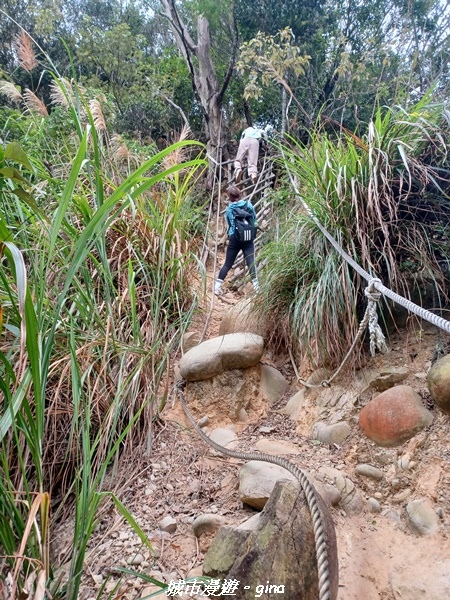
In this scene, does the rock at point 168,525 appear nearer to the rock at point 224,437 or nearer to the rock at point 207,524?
the rock at point 207,524

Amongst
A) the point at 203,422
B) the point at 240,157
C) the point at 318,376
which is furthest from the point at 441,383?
the point at 240,157

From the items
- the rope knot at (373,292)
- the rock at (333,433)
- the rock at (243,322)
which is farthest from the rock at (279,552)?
the rock at (243,322)

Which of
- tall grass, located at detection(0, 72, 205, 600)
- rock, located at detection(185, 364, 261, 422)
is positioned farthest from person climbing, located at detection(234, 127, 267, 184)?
rock, located at detection(185, 364, 261, 422)

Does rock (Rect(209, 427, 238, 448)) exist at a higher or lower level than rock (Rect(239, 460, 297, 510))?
lower

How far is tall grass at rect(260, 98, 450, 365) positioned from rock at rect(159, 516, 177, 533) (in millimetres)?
1029

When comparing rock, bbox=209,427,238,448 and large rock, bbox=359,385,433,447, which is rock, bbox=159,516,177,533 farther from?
large rock, bbox=359,385,433,447

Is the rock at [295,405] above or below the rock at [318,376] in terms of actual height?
below

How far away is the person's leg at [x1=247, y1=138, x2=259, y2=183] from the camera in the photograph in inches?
229

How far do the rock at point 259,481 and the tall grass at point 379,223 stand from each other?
2.32ft

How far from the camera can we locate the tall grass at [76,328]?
2.80ft

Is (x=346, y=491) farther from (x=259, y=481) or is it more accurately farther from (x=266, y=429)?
(x=266, y=429)

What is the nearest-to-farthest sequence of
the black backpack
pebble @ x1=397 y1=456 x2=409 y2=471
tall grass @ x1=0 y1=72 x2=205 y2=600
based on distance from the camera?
tall grass @ x1=0 y1=72 x2=205 y2=600 < pebble @ x1=397 y1=456 x2=409 y2=471 < the black backpack

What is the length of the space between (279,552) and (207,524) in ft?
1.43

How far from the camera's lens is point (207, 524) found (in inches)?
55.5
